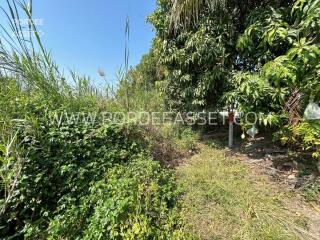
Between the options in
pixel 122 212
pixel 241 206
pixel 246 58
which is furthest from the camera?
pixel 246 58

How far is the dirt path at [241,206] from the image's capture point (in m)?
1.75

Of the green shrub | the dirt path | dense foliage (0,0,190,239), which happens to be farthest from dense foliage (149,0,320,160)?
the green shrub

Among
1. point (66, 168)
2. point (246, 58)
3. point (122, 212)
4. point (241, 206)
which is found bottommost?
point (241, 206)

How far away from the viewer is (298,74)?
2104 mm

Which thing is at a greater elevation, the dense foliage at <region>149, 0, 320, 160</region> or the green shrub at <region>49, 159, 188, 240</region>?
the dense foliage at <region>149, 0, 320, 160</region>

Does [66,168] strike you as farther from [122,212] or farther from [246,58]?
[246,58]

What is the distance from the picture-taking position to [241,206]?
2.01 m

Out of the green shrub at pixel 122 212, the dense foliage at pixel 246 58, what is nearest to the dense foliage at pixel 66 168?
the green shrub at pixel 122 212

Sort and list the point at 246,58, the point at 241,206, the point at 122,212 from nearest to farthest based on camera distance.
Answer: the point at 122,212 → the point at 241,206 → the point at 246,58

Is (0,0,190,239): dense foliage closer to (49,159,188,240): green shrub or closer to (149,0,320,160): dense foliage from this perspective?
(49,159,188,240): green shrub

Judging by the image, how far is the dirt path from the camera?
175 cm

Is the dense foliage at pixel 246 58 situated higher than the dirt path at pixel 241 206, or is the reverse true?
the dense foliage at pixel 246 58

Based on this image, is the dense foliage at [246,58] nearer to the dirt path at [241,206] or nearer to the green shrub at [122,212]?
the dirt path at [241,206]

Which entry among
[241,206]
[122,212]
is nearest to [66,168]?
[122,212]
